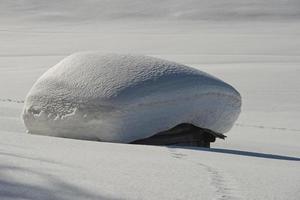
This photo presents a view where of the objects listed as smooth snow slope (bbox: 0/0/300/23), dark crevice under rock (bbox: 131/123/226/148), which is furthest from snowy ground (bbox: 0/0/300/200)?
smooth snow slope (bbox: 0/0/300/23)

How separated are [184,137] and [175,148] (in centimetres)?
68

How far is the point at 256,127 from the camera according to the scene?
25.5 feet

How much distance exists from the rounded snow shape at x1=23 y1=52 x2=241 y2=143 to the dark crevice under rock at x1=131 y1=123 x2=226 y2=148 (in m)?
0.07

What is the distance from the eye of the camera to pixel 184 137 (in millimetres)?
5242

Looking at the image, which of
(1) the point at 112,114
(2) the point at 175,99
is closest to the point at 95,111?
(1) the point at 112,114

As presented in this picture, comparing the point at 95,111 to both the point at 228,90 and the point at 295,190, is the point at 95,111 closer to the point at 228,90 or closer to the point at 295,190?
the point at 228,90

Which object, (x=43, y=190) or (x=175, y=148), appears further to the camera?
(x=175, y=148)

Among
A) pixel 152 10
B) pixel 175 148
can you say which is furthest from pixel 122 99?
pixel 152 10

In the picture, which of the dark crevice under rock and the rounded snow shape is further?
the dark crevice under rock

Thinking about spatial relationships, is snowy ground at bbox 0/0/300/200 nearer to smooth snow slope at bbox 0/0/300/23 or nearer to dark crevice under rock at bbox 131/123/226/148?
dark crevice under rock at bbox 131/123/226/148

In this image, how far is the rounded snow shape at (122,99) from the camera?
15.9ft

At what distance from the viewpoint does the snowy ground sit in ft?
9.82

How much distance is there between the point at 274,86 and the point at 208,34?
501 inches

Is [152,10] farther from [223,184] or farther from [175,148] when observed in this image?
[223,184]
